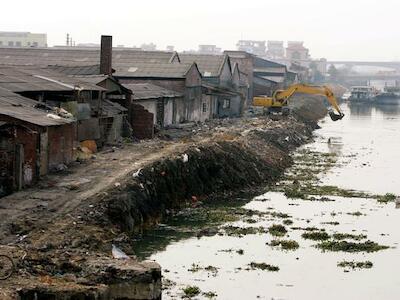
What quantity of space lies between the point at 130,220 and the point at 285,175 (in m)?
16.8

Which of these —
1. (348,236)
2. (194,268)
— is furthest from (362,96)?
(194,268)

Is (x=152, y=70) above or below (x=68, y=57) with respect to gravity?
below

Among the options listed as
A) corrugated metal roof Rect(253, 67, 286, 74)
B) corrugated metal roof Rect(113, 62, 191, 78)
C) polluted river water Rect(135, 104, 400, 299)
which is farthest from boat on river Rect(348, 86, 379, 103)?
polluted river water Rect(135, 104, 400, 299)

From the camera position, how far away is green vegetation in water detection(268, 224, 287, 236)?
2464 centimetres

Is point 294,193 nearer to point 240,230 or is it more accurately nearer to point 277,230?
point 277,230

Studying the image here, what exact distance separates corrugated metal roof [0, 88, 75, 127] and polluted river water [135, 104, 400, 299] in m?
5.44

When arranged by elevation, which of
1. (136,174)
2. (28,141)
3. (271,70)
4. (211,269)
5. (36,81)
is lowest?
(211,269)

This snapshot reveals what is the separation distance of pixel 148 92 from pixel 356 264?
26.1 meters

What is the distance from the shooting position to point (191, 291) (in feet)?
57.9

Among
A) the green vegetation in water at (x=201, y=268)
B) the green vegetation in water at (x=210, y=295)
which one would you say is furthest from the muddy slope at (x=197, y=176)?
the green vegetation in water at (x=210, y=295)

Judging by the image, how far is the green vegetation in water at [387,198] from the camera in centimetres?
3186

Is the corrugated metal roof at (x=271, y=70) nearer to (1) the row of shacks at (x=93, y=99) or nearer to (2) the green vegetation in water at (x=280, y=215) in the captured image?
(1) the row of shacks at (x=93, y=99)

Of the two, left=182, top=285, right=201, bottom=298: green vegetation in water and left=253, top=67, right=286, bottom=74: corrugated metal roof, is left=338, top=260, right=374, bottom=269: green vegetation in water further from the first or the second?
left=253, top=67, right=286, bottom=74: corrugated metal roof

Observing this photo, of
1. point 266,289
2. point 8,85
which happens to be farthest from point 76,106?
point 266,289
